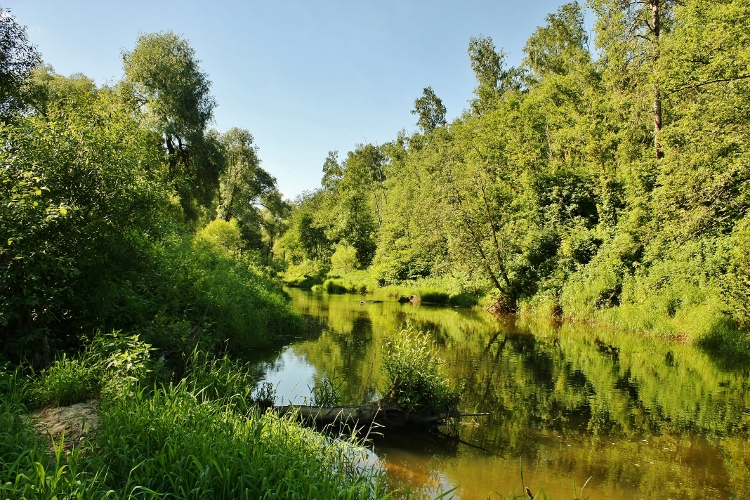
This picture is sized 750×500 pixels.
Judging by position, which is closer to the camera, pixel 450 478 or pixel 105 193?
pixel 450 478

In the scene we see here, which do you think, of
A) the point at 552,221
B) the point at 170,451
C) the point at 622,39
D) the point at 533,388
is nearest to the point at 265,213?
the point at 552,221

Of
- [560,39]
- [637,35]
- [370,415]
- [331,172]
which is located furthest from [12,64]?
[331,172]

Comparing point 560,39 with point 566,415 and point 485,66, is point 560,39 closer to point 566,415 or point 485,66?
point 485,66

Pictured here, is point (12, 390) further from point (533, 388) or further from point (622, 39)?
point (622, 39)

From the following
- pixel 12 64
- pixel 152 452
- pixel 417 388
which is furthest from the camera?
pixel 12 64

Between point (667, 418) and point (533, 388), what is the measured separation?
9.58 ft

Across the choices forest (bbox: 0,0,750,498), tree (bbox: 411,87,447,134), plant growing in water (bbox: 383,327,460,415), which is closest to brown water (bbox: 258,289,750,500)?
plant growing in water (bbox: 383,327,460,415)

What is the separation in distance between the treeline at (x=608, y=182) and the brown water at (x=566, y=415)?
392cm

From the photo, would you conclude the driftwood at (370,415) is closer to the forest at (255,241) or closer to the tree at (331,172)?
the forest at (255,241)

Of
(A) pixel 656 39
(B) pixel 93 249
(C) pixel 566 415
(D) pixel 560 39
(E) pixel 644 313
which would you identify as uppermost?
(D) pixel 560 39

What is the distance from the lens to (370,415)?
26.8 ft

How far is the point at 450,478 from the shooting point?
22.4ft

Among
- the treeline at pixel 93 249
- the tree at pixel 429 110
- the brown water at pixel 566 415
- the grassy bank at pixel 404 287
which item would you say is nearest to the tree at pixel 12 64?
the treeline at pixel 93 249

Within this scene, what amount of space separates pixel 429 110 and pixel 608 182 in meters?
35.9
